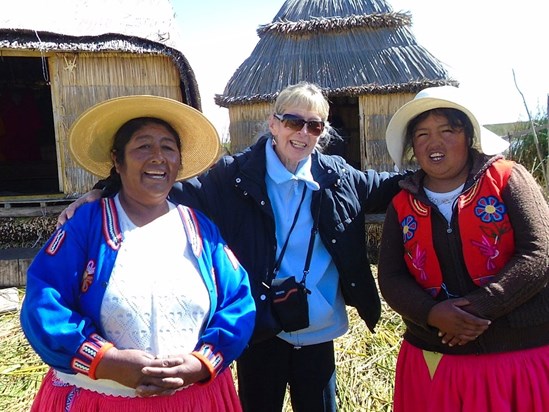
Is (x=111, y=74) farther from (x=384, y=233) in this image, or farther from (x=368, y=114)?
(x=384, y=233)

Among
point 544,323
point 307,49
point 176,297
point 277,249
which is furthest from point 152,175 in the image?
point 307,49

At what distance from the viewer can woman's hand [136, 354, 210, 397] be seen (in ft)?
5.63

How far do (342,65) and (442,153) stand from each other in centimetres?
619

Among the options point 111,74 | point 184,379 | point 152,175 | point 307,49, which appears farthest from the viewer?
point 307,49

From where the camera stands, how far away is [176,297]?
1836 millimetres

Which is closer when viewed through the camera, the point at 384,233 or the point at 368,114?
the point at 384,233

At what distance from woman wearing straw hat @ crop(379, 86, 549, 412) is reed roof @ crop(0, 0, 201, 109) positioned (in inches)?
186

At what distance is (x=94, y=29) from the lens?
6207 mm

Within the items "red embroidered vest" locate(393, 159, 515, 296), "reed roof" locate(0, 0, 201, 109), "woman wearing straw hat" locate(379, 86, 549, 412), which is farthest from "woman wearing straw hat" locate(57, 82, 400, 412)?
"reed roof" locate(0, 0, 201, 109)

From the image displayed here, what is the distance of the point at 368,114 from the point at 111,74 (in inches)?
139

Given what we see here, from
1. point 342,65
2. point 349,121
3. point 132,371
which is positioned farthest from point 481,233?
point 349,121

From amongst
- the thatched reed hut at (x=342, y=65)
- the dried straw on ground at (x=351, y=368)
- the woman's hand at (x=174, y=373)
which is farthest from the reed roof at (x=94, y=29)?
the woman's hand at (x=174, y=373)

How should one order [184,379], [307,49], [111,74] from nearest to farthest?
[184,379]
[111,74]
[307,49]

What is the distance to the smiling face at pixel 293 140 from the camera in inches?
94.3
